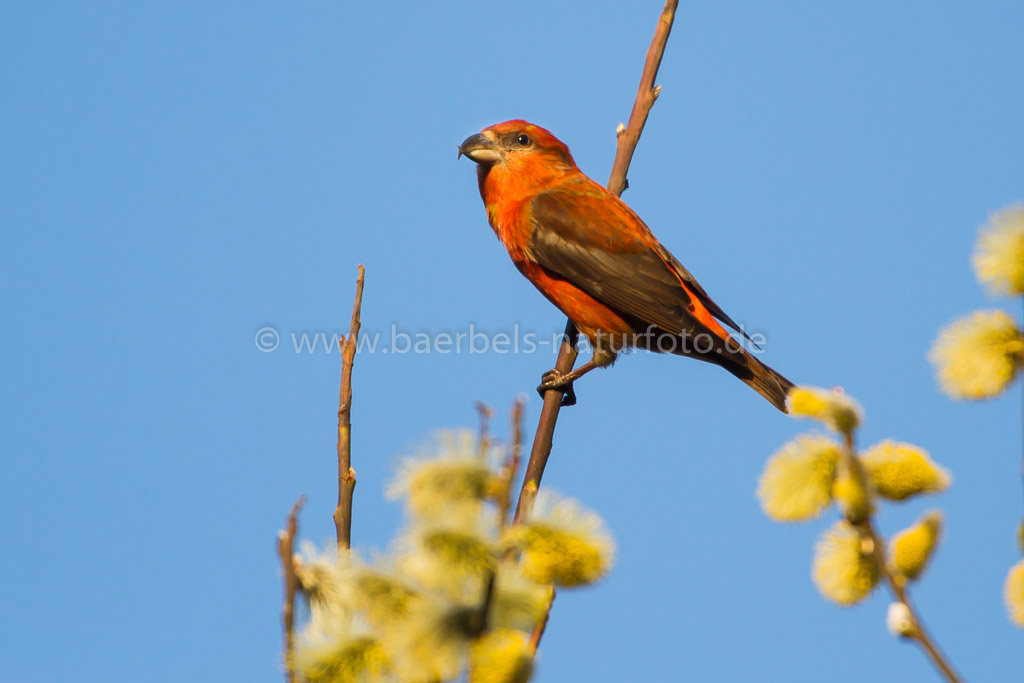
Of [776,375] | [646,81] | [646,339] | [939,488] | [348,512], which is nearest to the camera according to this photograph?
[939,488]

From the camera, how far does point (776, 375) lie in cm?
521

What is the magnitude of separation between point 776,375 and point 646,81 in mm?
1936

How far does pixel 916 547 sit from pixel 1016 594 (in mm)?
193

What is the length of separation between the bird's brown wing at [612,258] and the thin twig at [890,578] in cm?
408

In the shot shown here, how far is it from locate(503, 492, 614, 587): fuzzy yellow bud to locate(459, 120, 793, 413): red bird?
3.75m

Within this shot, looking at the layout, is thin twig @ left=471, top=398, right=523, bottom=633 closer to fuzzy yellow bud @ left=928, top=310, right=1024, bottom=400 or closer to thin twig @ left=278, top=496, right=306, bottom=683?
thin twig @ left=278, top=496, right=306, bottom=683

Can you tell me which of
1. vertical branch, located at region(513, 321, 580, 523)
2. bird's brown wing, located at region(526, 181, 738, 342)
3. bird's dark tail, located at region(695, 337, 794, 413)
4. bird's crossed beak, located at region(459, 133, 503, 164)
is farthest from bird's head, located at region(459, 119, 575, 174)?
vertical branch, located at region(513, 321, 580, 523)

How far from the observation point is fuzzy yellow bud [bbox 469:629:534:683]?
3.87ft

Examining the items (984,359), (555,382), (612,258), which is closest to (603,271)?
(612,258)

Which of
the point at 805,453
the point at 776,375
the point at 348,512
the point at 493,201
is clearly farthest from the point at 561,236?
the point at 805,453

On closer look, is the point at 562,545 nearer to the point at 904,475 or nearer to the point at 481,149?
the point at 904,475

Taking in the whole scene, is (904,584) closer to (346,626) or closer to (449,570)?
(449,570)

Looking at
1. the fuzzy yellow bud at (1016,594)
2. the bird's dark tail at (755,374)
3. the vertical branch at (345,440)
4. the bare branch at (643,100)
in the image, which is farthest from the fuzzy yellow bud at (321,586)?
the bird's dark tail at (755,374)

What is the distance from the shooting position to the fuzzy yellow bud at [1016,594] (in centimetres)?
131
